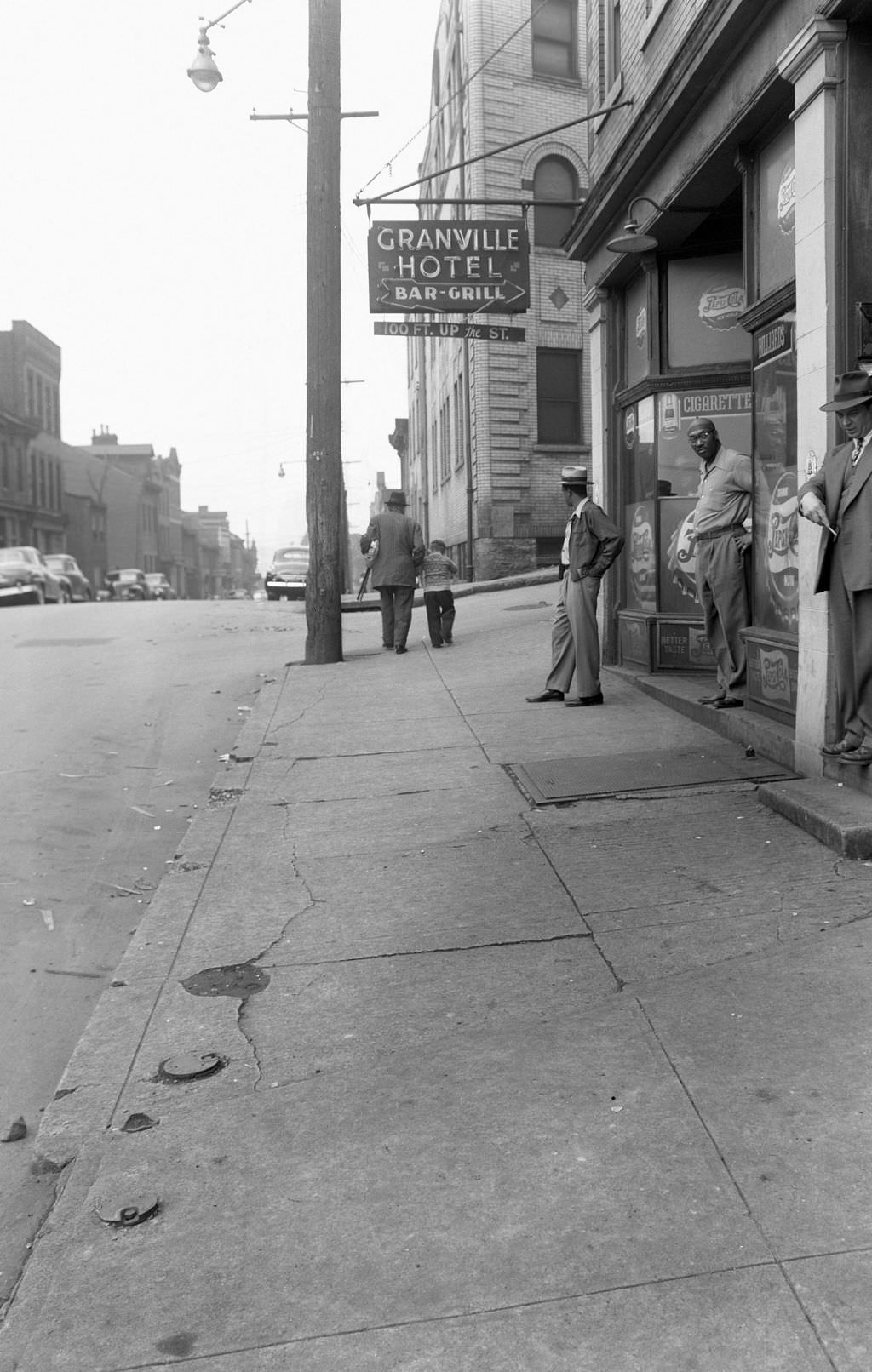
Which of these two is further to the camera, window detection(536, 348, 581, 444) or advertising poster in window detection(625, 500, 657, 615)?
window detection(536, 348, 581, 444)

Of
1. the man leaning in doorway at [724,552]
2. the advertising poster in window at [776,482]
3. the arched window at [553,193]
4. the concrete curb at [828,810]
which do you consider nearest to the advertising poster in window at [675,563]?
the man leaning in doorway at [724,552]

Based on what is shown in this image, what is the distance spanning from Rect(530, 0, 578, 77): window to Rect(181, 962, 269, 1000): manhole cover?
1013 inches

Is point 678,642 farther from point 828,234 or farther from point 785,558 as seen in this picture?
point 828,234

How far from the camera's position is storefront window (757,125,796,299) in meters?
7.11

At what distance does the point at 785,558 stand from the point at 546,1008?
14.4ft

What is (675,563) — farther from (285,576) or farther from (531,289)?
(285,576)

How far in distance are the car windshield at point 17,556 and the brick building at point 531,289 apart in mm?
12600

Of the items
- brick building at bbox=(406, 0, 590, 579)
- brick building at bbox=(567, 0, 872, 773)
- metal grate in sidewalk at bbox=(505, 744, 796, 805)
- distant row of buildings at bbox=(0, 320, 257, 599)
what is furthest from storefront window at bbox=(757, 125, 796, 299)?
distant row of buildings at bbox=(0, 320, 257, 599)


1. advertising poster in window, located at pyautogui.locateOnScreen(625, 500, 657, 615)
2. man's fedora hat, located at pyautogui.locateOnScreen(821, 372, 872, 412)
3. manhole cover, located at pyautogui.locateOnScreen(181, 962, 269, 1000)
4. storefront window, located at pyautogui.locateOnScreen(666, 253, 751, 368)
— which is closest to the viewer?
manhole cover, located at pyautogui.locateOnScreen(181, 962, 269, 1000)

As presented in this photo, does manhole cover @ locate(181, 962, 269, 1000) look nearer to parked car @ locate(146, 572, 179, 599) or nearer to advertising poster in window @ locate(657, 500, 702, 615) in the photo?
advertising poster in window @ locate(657, 500, 702, 615)

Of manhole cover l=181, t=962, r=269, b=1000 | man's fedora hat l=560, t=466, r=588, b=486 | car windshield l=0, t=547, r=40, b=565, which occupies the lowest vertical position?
manhole cover l=181, t=962, r=269, b=1000

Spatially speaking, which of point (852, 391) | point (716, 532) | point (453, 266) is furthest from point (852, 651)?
point (453, 266)

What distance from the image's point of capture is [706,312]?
9820 mm

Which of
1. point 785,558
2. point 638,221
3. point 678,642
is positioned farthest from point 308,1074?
point 638,221
